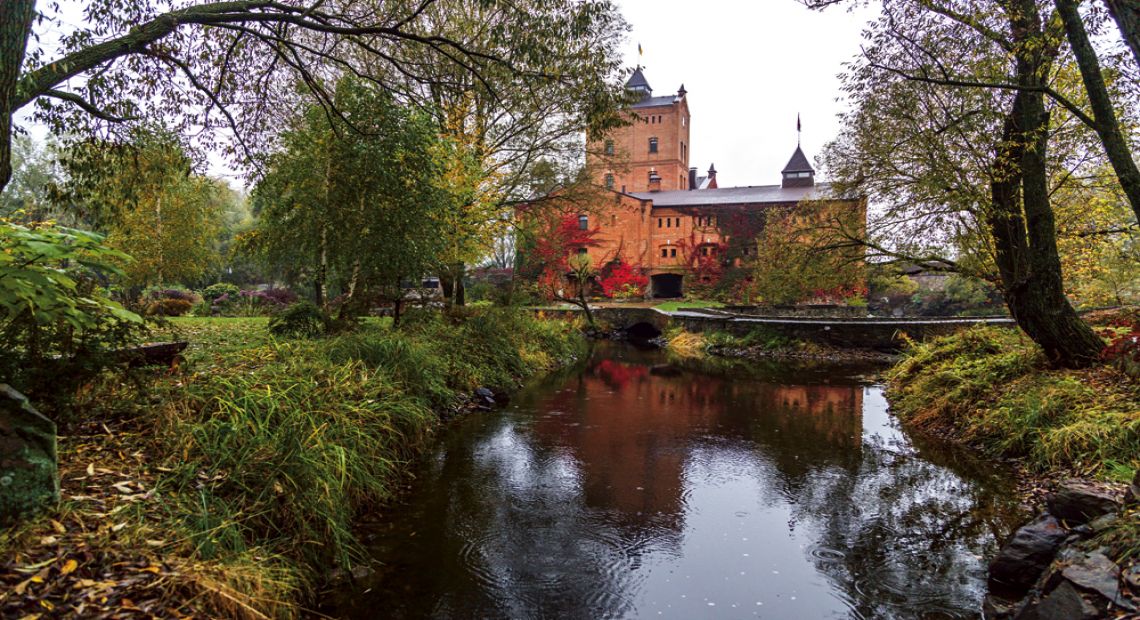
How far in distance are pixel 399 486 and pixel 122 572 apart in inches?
126

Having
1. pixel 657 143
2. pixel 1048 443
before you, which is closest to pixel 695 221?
pixel 657 143

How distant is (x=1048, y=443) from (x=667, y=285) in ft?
112

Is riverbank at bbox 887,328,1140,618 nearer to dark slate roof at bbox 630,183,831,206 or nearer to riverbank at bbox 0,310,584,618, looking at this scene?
riverbank at bbox 0,310,584,618

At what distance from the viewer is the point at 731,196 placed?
39562 millimetres

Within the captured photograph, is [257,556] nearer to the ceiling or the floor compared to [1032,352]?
nearer to the floor

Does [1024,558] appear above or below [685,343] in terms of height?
below

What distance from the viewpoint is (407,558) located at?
15.5 feet

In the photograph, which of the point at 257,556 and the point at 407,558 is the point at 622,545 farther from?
the point at 257,556

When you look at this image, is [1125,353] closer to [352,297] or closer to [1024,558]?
[1024,558]

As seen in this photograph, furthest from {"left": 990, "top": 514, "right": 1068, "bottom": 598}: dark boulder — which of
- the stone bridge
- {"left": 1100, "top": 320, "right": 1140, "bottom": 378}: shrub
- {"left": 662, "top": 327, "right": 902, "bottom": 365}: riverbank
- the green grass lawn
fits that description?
the green grass lawn

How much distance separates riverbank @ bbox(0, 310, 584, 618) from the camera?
3.08m

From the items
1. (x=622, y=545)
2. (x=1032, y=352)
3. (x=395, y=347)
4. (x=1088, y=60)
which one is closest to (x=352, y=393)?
(x=395, y=347)

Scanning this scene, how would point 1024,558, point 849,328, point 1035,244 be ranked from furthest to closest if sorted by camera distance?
point 849,328
point 1035,244
point 1024,558

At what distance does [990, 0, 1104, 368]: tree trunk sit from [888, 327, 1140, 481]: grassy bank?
463 millimetres
